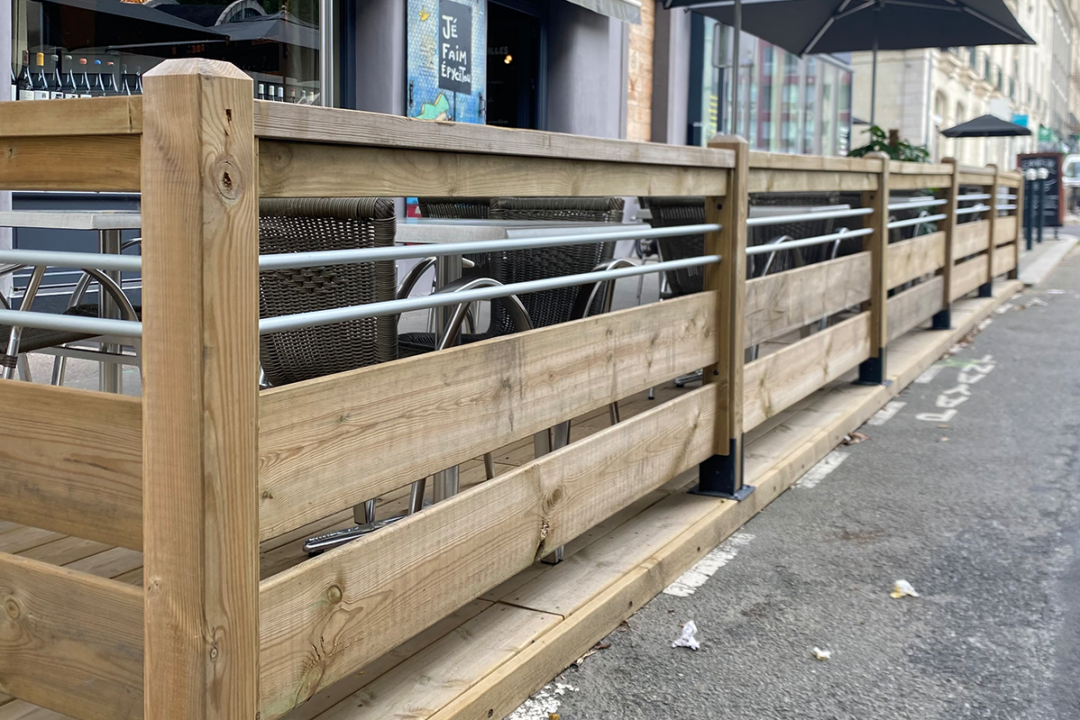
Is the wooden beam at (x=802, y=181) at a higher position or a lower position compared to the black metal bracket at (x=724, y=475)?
higher

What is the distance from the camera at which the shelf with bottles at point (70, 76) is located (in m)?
7.01

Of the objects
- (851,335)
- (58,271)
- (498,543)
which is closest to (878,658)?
(498,543)

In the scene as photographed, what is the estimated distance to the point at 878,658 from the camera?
3.00 meters

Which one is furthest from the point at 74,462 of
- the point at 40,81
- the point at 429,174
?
the point at 40,81

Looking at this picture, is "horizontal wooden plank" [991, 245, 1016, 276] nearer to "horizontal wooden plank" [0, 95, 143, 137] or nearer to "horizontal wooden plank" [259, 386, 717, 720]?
"horizontal wooden plank" [259, 386, 717, 720]

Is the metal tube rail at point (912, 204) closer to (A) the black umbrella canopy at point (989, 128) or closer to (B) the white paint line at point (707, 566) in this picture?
(B) the white paint line at point (707, 566)

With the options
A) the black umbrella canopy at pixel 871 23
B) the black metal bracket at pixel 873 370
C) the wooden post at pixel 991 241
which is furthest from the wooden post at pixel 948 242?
the black metal bracket at pixel 873 370

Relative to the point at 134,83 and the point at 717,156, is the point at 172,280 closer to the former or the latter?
the point at 717,156

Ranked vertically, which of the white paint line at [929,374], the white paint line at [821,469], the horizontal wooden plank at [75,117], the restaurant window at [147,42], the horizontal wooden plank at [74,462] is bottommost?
the white paint line at [821,469]

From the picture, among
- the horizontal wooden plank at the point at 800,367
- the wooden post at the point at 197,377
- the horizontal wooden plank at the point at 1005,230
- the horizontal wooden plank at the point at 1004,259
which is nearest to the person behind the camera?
the wooden post at the point at 197,377

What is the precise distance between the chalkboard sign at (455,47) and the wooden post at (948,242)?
4.20 meters

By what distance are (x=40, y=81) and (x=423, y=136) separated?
5808 millimetres

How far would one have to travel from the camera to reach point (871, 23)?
11328 mm

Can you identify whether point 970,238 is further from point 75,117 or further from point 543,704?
point 75,117
